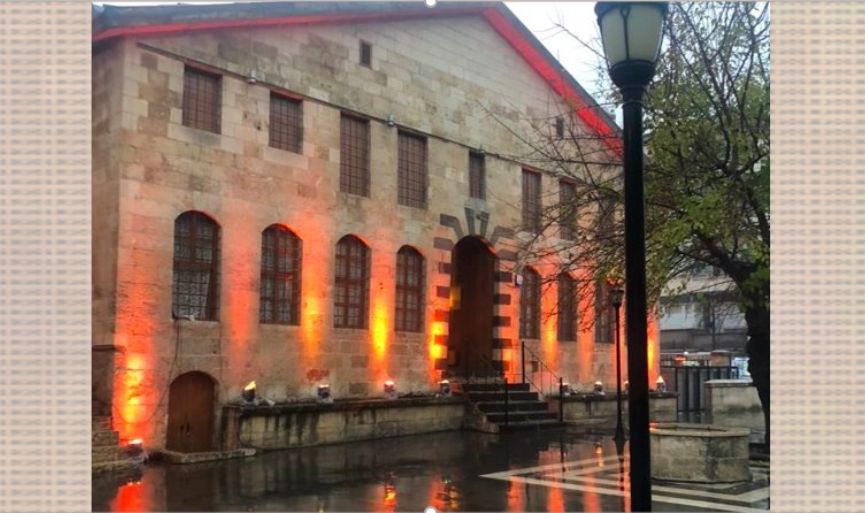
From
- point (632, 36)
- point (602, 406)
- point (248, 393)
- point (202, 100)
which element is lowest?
point (602, 406)

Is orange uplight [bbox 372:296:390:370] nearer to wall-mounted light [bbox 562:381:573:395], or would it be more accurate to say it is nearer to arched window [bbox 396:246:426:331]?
arched window [bbox 396:246:426:331]

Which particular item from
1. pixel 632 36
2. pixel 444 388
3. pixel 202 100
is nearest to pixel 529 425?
pixel 444 388

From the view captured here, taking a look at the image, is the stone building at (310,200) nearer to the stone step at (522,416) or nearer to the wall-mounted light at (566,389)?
the wall-mounted light at (566,389)

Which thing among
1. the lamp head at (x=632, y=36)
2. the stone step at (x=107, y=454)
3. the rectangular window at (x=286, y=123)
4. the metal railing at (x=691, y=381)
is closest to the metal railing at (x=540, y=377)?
the metal railing at (x=691, y=381)

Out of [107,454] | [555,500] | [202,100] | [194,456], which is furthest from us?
[202,100]

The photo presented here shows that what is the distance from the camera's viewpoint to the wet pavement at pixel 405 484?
33.5 feet

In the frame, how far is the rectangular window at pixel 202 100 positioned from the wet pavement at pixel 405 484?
559 centimetres

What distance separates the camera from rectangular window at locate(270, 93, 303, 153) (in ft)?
53.4

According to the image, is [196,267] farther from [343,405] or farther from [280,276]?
[343,405]

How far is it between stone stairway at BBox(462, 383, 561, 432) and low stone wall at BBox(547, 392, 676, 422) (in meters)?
0.94

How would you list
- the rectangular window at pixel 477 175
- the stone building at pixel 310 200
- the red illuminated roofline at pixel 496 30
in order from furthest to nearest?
1. the rectangular window at pixel 477 175
2. the red illuminated roofline at pixel 496 30
3. the stone building at pixel 310 200

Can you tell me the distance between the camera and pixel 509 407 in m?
19.4

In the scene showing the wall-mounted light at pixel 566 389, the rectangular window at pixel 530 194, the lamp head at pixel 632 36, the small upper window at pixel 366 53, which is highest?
the small upper window at pixel 366 53

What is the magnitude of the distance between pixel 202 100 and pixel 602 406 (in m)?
12.7
